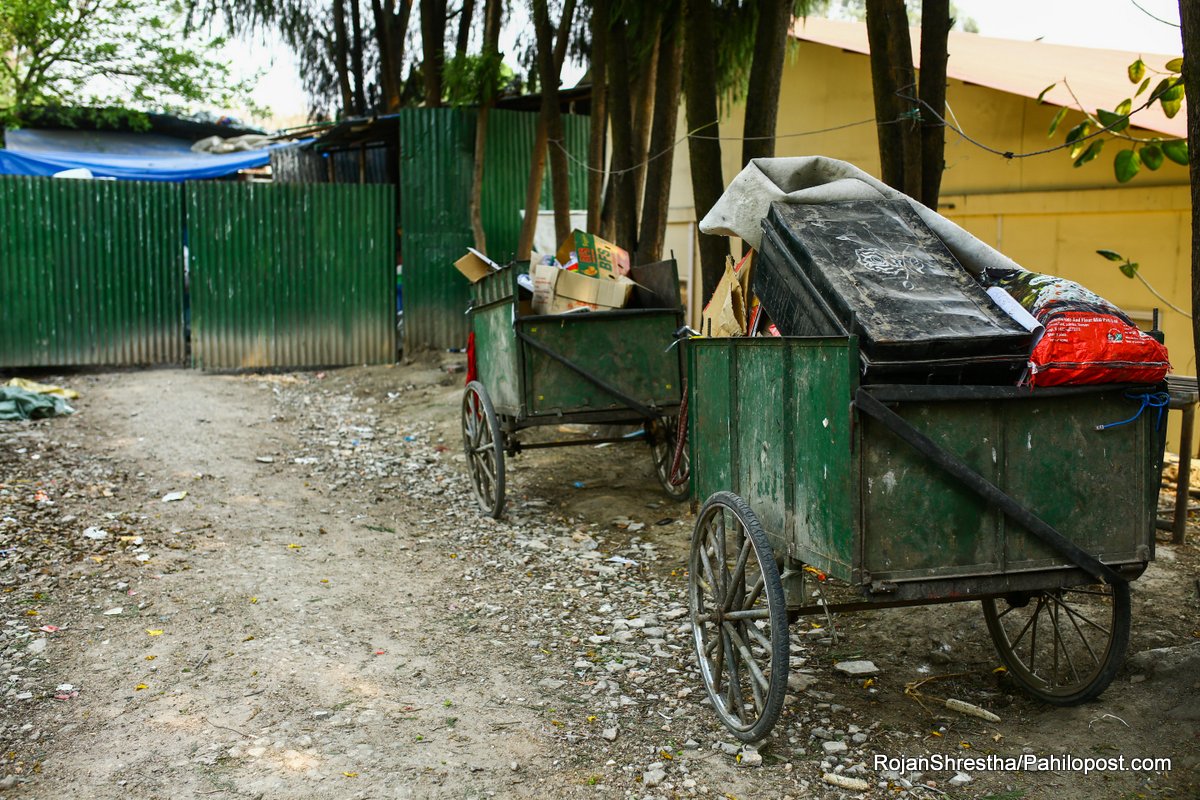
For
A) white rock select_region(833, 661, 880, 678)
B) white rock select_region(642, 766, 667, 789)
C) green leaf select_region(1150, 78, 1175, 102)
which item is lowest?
white rock select_region(642, 766, 667, 789)

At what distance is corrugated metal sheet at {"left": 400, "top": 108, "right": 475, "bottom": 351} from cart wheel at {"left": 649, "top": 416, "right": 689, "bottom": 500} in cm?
717

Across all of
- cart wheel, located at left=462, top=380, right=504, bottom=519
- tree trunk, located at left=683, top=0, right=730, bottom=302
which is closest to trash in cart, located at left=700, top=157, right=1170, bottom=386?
cart wheel, located at left=462, top=380, right=504, bottom=519

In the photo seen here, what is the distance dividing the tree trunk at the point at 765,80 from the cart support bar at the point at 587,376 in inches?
78.0

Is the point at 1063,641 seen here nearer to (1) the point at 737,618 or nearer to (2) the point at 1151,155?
(1) the point at 737,618

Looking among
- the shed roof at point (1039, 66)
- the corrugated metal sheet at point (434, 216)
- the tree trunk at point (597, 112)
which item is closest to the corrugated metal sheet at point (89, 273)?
the corrugated metal sheet at point (434, 216)

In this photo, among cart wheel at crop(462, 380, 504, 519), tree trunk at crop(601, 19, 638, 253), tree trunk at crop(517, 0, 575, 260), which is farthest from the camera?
tree trunk at crop(517, 0, 575, 260)

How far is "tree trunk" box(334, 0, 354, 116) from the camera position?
56.3ft

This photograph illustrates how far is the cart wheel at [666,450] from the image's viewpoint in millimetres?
7438

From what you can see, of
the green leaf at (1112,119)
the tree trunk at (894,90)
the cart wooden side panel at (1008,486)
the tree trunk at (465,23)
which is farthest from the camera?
the tree trunk at (465,23)

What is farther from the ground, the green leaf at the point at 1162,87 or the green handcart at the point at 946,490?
the green leaf at the point at 1162,87

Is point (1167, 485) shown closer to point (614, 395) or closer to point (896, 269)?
point (614, 395)

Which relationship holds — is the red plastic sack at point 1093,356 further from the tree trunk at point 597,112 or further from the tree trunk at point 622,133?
the tree trunk at point 597,112

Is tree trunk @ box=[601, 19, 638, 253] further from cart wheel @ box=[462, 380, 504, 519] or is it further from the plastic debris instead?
the plastic debris

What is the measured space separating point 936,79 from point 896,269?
289cm
